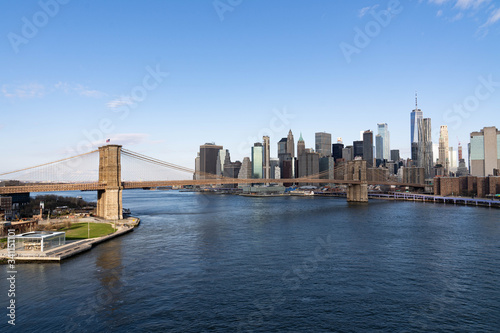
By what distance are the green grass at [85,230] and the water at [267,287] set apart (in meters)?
6.56

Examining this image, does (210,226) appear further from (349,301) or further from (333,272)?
(349,301)

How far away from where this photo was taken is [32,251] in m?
39.9

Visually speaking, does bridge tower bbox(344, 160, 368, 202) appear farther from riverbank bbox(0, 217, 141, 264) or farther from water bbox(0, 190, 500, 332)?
A: riverbank bbox(0, 217, 141, 264)

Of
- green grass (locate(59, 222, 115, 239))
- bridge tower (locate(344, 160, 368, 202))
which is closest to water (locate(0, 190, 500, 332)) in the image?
green grass (locate(59, 222, 115, 239))

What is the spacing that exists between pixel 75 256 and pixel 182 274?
54.9ft

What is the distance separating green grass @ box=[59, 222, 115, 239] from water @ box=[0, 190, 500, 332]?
6.56m

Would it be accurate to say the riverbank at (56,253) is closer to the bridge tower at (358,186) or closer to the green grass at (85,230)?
the green grass at (85,230)

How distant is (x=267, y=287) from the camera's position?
2958 centimetres

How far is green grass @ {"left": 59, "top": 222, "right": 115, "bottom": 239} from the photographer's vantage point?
52438mm

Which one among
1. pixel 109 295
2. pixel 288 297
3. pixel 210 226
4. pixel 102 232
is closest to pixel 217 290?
pixel 288 297

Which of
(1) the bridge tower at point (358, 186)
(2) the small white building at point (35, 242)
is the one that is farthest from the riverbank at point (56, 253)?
(1) the bridge tower at point (358, 186)

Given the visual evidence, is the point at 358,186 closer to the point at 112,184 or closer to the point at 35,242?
the point at 112,184

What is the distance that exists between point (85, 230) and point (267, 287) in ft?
133

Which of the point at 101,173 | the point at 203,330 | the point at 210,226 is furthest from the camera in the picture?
the point at 101,173
